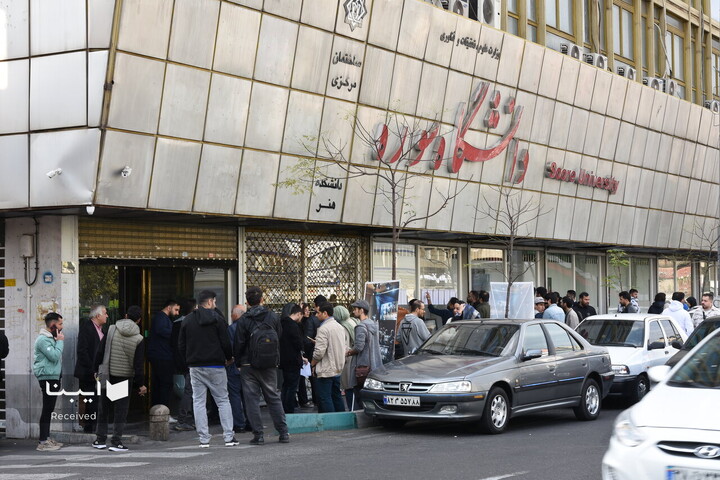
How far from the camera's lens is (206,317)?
12.1 metres

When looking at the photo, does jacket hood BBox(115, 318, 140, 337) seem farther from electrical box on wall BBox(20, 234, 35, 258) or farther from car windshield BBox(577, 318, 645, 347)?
car windshield BBox(577, 318, 645, 347)

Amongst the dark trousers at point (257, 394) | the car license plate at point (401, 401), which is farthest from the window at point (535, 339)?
the dark trousers at point (257, 394)

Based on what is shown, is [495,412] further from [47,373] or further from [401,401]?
[47,373]

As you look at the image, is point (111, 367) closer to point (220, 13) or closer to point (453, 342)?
point (453, 342)

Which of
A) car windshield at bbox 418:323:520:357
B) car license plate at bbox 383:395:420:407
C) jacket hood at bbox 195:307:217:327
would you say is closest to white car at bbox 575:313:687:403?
car windshield at bbox 418:323:520:357

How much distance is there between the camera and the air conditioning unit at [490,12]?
75.7ft

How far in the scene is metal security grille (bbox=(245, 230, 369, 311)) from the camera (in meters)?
18.3

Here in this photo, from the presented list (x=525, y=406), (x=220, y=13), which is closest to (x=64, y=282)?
(x=220, y=13)

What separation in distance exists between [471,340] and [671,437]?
23.1 feet

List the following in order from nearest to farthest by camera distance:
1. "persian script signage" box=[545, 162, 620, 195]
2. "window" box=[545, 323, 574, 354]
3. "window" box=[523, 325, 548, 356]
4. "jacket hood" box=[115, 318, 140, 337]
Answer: "jacket hood" box=[115, 318, 140, 337] → "window" box=[523, 325, 548, 356] → "window" box=[545, 323, 574, 354] → "persian script signage" box=[545, 162, 620, 195]

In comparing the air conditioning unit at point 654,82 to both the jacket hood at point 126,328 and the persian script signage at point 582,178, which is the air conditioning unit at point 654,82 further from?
the jacket hood at point 126,328

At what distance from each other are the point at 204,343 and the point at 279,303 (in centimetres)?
647

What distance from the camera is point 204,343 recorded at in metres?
12.1

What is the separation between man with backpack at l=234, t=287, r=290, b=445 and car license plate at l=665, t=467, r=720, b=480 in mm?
6484
